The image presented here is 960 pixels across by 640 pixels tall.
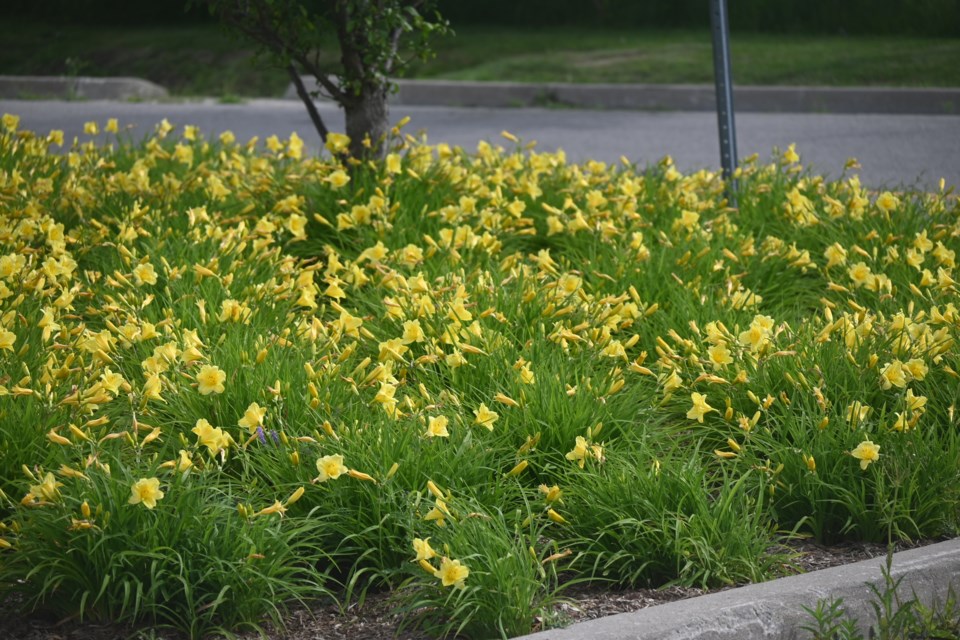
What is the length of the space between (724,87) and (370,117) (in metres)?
1.65

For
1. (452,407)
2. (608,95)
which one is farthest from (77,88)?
(452,407)

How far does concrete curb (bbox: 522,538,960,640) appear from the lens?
2.50 metres

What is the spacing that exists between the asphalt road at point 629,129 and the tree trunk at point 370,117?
280 cm

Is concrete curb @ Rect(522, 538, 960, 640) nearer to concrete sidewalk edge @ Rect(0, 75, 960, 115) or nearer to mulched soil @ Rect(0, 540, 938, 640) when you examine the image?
mulched soil @ Rect(0, 540, 938, 640)

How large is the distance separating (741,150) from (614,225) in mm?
4042

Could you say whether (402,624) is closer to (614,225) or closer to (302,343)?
(302,343)

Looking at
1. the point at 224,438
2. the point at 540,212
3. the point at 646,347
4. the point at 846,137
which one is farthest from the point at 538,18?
the point at 224,438

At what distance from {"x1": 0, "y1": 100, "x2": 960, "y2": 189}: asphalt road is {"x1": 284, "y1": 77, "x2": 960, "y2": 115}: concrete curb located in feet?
1.38

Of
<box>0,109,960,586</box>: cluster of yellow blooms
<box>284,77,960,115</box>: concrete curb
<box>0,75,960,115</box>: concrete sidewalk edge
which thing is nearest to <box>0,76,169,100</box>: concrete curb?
<box>0,75,960,115</box>: concrete sidewalk edge

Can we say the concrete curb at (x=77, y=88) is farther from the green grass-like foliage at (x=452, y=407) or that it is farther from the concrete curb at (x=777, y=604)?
the concrete curb at (x=777, y=604)

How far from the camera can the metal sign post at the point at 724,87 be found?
5648 mm

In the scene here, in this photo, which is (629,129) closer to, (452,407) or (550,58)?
(550,58)

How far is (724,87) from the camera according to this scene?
18.9 feet

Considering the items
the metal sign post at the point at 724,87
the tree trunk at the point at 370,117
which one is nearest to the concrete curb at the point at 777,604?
the metal sign post at the point at 724,87
